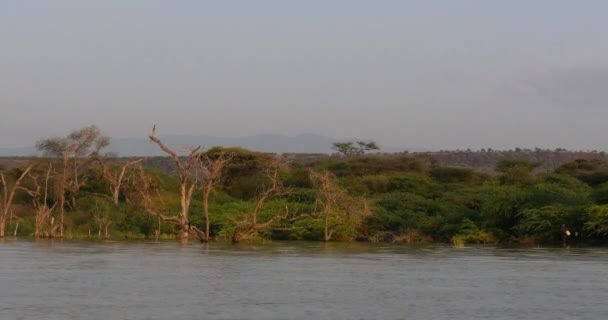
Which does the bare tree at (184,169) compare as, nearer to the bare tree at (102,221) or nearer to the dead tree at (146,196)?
the dead tree at (146,196)

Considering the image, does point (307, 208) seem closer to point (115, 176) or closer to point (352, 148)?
point (115, 176)

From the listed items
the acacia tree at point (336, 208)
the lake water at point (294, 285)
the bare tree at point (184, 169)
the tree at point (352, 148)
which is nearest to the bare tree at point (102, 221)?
the bare tree at point (184, 169)

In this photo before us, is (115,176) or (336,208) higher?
(115,176)

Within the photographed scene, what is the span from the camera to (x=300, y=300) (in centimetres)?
2108

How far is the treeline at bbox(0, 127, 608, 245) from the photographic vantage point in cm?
4859

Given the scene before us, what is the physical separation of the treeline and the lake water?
9312mm

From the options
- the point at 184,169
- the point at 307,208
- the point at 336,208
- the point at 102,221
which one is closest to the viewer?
the point at 184,169

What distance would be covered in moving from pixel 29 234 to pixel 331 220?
1686 centimetres

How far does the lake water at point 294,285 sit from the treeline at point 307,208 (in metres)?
9.31

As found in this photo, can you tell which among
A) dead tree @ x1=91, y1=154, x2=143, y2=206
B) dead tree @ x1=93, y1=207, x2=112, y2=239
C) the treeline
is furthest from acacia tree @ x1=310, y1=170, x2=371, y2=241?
dead tree @ x1=93, y1=207, x2=112, y2=239

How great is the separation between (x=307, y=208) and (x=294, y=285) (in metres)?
31.9

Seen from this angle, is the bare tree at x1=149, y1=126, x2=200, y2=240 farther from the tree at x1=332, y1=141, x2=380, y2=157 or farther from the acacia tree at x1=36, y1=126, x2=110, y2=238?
the tree at x1=332, y1=141, x2=380, y2=157

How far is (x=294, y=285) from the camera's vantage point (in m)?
24.4

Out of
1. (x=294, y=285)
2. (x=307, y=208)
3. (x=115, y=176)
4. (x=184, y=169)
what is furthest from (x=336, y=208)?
(x=294, y=285)
